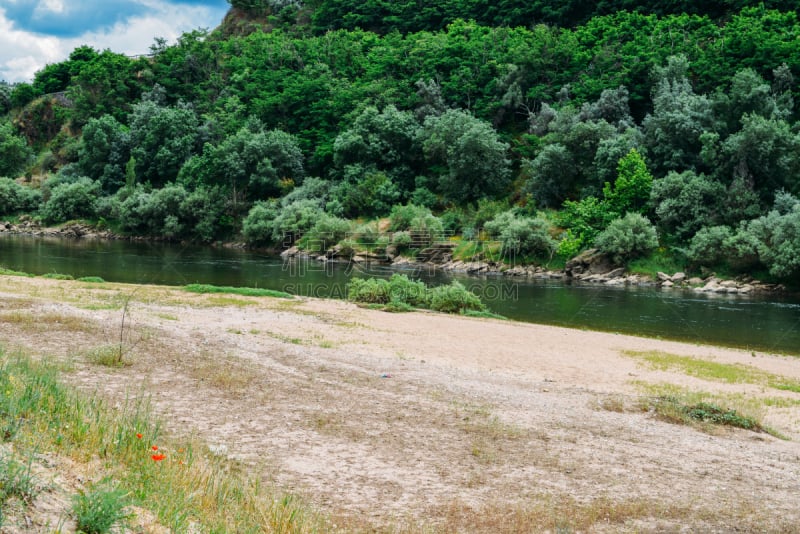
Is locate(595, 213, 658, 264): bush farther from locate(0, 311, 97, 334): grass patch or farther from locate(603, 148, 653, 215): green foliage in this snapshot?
locate(0, 311, 97, 334): grass patch

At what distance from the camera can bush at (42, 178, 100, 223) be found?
8519 cm

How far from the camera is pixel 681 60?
62.5m

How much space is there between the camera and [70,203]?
3351 inches

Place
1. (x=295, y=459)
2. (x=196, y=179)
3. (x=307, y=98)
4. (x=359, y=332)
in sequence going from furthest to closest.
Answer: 1. (x=307, y=98)
2. (x=196, y=179)
3. (x=359, y=332)
4. (x=295, y=459)

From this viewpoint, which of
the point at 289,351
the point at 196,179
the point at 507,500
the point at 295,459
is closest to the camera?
the point at 507,500

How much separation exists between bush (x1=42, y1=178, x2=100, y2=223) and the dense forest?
0.91 feet

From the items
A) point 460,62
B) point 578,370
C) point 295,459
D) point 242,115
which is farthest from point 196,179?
point 295,459

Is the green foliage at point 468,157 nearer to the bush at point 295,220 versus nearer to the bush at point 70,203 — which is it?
the bush at point 295,220

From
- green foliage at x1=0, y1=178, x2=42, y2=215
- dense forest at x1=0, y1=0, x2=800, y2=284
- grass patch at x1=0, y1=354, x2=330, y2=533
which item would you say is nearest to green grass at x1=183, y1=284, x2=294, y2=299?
grass patch at x1=0, y1=354, x2=330, y2=533

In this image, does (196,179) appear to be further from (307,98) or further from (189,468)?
(189,468)

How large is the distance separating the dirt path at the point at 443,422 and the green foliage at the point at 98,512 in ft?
8.59

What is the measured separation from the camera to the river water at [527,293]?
1146 inches

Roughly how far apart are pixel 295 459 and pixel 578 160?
57476 millimetres

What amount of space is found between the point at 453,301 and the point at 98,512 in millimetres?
26486
